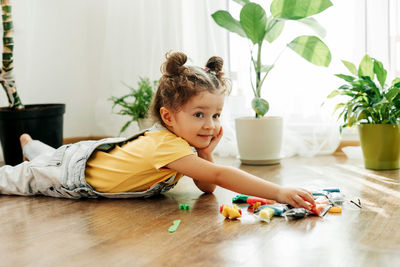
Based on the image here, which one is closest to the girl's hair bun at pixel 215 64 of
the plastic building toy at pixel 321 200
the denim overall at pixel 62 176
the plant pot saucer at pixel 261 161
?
the denim overall at pixel 62 176

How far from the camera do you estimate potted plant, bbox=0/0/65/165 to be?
7.69 ft

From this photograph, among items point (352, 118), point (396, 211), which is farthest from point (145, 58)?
point (396, 211)

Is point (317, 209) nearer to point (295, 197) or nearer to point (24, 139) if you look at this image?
point (295, 197)

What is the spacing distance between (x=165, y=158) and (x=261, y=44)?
1085 millimetres

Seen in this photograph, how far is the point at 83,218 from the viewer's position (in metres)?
1.39

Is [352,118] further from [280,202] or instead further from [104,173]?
[104,173]

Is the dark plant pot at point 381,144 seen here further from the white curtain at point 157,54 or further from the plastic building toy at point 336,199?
the plastic building toy at point 336,199

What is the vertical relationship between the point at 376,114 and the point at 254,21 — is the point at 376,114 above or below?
below

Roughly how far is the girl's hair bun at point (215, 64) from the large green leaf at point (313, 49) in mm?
796

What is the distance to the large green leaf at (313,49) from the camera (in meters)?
2.24

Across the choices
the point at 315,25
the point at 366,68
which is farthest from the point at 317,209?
the point at 315,25

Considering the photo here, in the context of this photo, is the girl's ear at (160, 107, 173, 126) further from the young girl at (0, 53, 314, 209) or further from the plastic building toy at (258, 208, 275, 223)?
the plastic building toy at (258, 208, 275, 223)

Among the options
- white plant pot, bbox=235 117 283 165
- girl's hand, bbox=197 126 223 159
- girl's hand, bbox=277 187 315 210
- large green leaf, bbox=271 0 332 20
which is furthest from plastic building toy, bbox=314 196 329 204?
large green leaf, bbox=271 0 332 20

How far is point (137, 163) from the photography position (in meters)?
1.55
